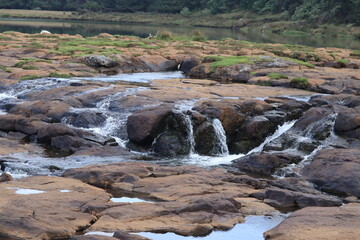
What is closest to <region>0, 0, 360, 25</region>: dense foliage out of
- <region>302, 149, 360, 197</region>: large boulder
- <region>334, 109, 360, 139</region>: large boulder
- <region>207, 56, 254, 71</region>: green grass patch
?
<region>207, 56, 254, 71</region>: green grass patch

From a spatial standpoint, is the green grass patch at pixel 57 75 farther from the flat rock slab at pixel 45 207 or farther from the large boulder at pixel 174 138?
the flat rock slab at pixel 45 207

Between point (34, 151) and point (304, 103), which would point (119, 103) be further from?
point (304, 103)

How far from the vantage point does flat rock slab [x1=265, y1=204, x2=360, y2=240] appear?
876 centimetres

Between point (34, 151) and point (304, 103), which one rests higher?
point (304, 103)

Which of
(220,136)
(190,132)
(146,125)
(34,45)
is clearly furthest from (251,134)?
(34,45)

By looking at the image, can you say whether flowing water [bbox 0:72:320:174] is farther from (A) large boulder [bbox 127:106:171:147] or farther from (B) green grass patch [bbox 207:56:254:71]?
(B) green grass patch [bbox 207:56:254:71]

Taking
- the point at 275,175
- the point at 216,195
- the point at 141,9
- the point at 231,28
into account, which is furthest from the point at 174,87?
the point at 141,9

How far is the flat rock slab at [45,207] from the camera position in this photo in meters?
8.90

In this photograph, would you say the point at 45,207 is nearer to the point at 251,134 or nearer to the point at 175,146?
the point at 175,146

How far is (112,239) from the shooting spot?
8.51 m

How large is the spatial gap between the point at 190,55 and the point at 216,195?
1875 cm

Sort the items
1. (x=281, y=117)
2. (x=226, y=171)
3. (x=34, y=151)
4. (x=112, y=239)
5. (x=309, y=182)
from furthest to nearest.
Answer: (x=281, y=117) < (x=34, y=151) < (x=226, y=171) < (x=309, y=182) < (x=112, y=239)

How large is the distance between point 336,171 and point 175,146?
4598mm

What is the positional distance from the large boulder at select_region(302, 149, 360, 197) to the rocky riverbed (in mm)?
35
